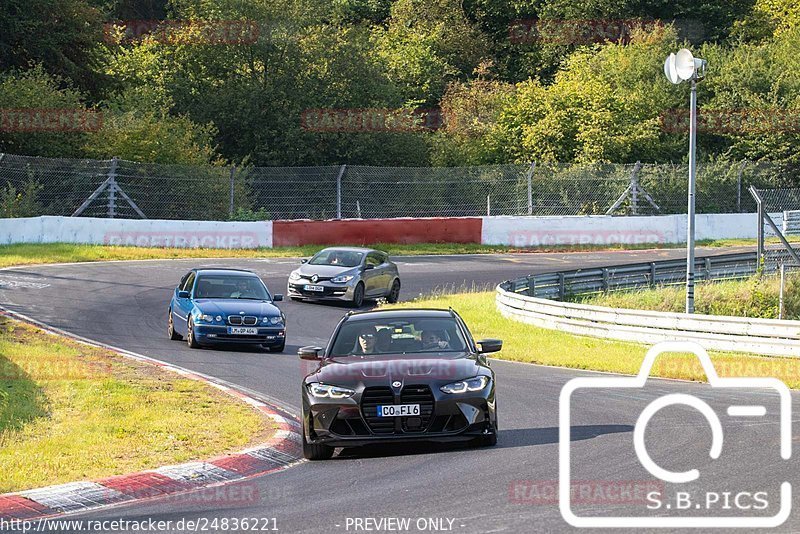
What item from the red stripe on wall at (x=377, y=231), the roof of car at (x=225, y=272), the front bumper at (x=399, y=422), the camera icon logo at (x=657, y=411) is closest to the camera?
the camera icon logo at (x=657, y=411)

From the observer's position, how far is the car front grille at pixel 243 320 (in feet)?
71.2

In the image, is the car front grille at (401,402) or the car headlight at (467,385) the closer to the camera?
the car front grille at (401,402)

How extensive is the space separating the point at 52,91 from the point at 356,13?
38.5 metres

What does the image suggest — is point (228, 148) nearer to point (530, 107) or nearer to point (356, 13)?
point (530, 107)

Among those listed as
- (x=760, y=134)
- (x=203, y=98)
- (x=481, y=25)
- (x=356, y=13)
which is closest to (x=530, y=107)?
(x=760, y=134)

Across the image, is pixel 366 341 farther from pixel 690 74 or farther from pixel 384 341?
pixel 690 74

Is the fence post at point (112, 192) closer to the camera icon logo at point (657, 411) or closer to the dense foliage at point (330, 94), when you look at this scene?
the dense foliage at point (330, 94)

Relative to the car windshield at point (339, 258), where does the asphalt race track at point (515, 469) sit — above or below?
below

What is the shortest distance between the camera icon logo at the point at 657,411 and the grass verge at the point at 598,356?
862mm

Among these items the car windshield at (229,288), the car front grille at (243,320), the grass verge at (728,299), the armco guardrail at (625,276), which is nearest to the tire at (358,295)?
the armco guardrail at (625,276)

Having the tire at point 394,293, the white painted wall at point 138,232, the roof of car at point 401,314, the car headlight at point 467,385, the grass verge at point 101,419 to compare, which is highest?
the white painted wall at point 138,232

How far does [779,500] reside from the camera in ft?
29.1

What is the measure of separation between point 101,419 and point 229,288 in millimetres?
9599

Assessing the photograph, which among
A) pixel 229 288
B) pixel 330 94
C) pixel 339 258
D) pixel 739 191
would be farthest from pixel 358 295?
pixel 330 94
